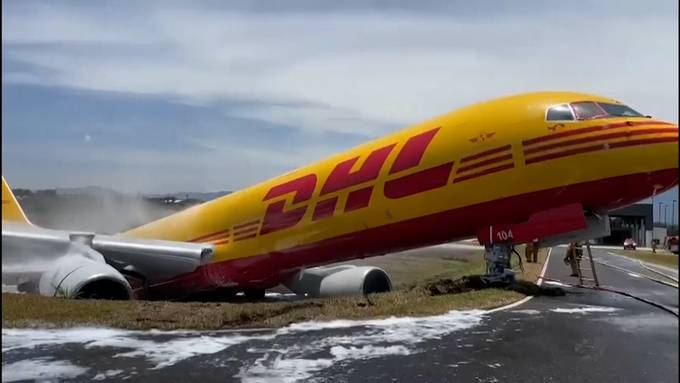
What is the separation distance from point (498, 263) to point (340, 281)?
4.41 metres

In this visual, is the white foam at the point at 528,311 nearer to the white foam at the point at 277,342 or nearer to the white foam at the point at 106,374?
the white foam at the point at 277,342

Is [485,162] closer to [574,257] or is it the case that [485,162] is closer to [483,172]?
[483,172]

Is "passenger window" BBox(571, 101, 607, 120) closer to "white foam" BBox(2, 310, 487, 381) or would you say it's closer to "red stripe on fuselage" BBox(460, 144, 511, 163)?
"red stripe on fuselage" BBox(460, 144, 511, 163)

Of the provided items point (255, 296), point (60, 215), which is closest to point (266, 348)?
point (60, 215)

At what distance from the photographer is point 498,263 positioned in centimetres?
1356

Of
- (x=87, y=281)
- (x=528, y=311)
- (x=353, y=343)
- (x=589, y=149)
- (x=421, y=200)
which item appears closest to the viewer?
(x=353, y=343)

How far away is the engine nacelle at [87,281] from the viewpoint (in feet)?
39.7

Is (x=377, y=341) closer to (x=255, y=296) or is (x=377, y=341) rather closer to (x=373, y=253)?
(x=373, y=253)

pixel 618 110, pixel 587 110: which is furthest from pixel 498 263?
pixel 618 110

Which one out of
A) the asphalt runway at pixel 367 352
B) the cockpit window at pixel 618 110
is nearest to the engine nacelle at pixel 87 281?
the asphalt runway at pixel 367 352

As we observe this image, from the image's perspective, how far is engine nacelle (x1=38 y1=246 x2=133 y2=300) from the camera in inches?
477

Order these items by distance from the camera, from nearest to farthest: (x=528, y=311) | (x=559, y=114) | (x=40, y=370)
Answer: (x=40, y=370), (x=528, y=311), (x=559, y=114)

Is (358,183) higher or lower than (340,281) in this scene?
higher

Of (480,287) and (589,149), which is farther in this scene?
(480,287)
